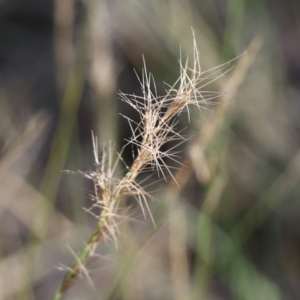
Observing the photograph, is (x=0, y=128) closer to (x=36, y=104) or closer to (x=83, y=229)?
(x=36, y=104)

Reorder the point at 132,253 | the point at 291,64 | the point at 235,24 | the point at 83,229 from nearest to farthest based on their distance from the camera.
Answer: the point at 132,253 < the point at 235,24 < the point at 83,229 < the point at 291,64

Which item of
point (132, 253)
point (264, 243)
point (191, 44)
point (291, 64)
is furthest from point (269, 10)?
point (132, 253)

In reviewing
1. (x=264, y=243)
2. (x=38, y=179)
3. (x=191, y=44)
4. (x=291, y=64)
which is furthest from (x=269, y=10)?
(x=38, y=179)

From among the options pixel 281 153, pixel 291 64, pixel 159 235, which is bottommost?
pixel 159 235

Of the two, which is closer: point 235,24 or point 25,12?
point 235,24

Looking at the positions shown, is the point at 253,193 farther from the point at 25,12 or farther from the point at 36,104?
the point at 25,12

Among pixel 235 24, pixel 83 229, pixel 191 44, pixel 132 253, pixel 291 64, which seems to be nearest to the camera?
pixel 132 253

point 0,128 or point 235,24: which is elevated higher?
point 235,24
